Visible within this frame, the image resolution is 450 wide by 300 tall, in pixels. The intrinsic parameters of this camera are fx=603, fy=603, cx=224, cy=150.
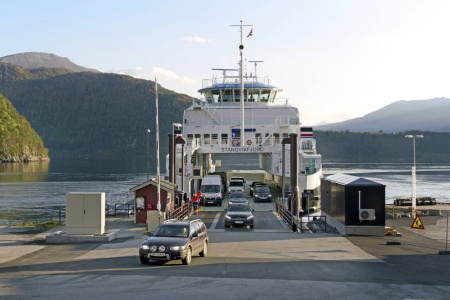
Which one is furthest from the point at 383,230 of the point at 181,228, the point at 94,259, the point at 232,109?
the point at 232,109

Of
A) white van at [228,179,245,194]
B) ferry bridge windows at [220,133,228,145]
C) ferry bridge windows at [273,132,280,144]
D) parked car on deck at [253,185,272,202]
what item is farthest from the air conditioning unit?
ferry bridge windows at [220,133,228,145]

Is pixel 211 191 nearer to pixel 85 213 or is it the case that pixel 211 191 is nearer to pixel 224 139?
pixel 224 139

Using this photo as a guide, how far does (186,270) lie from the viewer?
1661 centimetres

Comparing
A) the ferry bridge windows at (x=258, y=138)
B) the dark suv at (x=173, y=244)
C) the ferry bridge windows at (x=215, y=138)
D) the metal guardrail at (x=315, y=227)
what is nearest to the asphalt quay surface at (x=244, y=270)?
the dark suv at (x=173, y=244)

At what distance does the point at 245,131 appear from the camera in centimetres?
5106

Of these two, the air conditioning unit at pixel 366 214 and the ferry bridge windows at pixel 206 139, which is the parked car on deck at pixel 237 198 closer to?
the air conditioning unit at pixel 366 214

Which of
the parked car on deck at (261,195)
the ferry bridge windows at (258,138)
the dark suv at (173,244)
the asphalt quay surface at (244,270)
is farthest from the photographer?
the ferry bridge windows at (258,138)

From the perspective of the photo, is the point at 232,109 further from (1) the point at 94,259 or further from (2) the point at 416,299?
(2) the point at 416,299

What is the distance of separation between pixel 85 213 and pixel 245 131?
2827cm

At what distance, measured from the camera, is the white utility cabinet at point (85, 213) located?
24.0 metres

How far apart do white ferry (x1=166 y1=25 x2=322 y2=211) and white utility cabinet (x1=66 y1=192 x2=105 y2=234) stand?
16594 millimetres

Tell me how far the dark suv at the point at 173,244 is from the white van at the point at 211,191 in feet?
72.8

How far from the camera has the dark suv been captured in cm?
1731

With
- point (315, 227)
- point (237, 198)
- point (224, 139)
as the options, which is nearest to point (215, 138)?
point (224, 139)
